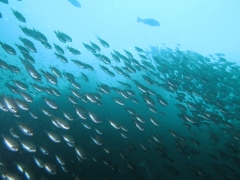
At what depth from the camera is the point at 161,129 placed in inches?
717

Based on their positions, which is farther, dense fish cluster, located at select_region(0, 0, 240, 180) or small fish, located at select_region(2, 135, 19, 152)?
dense fish cluster, located at select_region(0, 0, 240, 180)

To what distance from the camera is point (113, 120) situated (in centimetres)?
846

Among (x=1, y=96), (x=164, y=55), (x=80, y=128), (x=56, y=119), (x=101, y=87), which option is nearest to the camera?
(x=1, y=96)

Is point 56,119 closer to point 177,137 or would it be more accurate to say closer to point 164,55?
point 177,137

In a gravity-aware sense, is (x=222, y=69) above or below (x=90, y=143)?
above

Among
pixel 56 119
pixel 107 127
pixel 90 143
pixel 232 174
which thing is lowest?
pixel 90 143

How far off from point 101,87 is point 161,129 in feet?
35.5

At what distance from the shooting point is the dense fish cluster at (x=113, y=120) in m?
7.72

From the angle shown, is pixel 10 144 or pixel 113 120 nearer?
pixel 10 144

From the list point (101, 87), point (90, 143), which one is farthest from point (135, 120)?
point (90, 143)

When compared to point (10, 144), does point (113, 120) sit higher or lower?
higher

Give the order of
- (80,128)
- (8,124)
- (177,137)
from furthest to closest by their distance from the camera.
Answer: (80,128) → (8,124) → (177,137)

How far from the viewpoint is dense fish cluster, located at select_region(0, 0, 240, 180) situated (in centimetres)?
772

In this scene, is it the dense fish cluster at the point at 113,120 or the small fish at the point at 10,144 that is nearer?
the small fish at the point at 10,144
